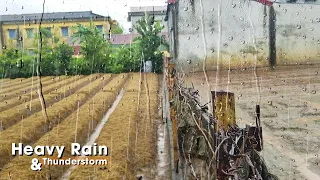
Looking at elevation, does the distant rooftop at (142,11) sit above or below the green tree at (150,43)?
above

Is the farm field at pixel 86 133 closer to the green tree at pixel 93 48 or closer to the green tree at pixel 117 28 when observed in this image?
the green tree at pixel 93 48

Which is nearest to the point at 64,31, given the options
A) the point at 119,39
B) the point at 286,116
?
the point at 119,39

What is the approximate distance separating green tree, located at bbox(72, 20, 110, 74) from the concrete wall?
27.1 ft

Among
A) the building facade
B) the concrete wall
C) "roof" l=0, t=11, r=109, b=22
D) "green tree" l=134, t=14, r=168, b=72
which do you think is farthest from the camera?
"roof" l=0, t=11, r=109, b=22

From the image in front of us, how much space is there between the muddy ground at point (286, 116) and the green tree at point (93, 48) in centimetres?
1147

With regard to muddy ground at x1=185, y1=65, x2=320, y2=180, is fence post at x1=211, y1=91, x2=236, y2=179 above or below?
above

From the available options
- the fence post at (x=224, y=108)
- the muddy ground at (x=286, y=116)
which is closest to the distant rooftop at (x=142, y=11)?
the muddy ground at (x=286, y=116)

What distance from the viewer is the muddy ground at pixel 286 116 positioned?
4.93 meters

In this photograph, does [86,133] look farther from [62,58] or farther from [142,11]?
[142,11]

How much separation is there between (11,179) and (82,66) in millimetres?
20866

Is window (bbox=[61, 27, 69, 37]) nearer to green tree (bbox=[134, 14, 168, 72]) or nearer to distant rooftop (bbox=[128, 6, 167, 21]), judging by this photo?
distant rooftop (bbox=[128, 6, 167, 21])

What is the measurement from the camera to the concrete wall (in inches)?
714

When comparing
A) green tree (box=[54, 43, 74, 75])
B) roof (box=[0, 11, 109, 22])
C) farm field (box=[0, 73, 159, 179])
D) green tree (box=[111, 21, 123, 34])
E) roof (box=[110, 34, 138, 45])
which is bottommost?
farm field (box=[0, 73, 159, 179])

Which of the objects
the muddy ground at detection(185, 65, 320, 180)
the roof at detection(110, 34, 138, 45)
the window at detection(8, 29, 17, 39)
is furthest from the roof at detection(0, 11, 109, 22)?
the muddy ground at detection(185, 65, 320, 180)
